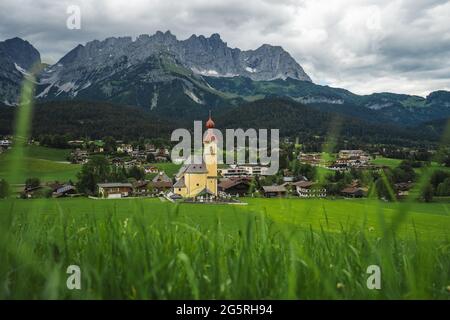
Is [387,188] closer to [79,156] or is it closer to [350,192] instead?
[350,192]

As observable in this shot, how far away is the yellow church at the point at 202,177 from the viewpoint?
323ft

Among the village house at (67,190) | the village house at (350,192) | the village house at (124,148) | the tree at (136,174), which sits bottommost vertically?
the village house at (350,192)

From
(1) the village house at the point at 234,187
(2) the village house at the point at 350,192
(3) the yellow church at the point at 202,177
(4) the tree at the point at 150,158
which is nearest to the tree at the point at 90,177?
(3) the yellow church at the point at 202,177

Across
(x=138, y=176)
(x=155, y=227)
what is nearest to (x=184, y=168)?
(x=138, y=176)

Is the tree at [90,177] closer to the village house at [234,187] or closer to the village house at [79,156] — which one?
the village house at [234,187]

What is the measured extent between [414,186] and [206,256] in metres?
1.28

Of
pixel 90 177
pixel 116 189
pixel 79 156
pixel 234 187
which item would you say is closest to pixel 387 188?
pixel 90 177

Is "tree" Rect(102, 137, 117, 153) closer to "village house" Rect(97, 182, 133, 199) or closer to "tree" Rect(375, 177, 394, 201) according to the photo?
"village house" Rect(97, 182, 133, 199)

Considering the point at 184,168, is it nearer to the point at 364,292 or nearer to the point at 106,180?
the point at 106,180

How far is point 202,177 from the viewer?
330 feet

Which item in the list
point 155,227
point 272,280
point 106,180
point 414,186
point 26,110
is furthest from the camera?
point 106,180

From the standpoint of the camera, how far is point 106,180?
371ft

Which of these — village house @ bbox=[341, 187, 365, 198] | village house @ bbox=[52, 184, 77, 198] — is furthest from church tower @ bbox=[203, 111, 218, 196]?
village house @ bbox=[341, 187, 365, 198]
